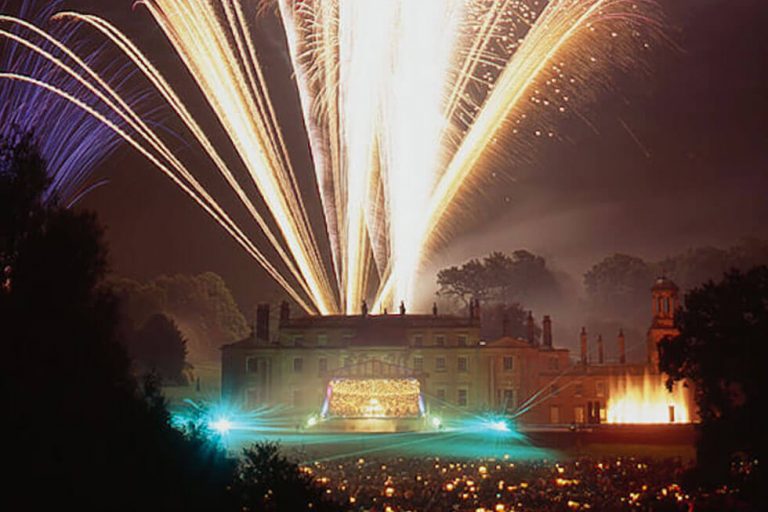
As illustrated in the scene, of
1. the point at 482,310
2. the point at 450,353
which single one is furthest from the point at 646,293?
the point at 450,353

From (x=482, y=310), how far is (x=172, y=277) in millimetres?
25011

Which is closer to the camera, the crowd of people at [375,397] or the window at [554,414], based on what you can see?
the crowd of people at [375,397]

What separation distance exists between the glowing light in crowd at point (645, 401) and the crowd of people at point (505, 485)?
73.5 ft

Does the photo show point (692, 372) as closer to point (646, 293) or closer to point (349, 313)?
point (349, 313)

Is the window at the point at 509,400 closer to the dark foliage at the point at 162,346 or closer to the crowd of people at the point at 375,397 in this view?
the crowd of people at the point at 375,397

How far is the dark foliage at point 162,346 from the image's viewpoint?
210 ft

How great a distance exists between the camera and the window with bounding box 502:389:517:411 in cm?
5584

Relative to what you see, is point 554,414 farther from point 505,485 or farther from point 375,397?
point 505,485

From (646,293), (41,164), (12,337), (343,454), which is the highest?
(646,293)

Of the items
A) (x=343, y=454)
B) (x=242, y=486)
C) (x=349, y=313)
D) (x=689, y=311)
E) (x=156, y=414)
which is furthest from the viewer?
(x=349, y=313)

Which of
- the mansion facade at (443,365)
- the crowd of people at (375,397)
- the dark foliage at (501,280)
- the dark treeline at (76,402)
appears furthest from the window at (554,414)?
the dark treeline at (76,402)

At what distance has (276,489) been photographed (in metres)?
13.3

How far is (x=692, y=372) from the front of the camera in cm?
3291

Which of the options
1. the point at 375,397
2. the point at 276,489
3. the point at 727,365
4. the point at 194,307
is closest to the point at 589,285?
the point at 194,307
